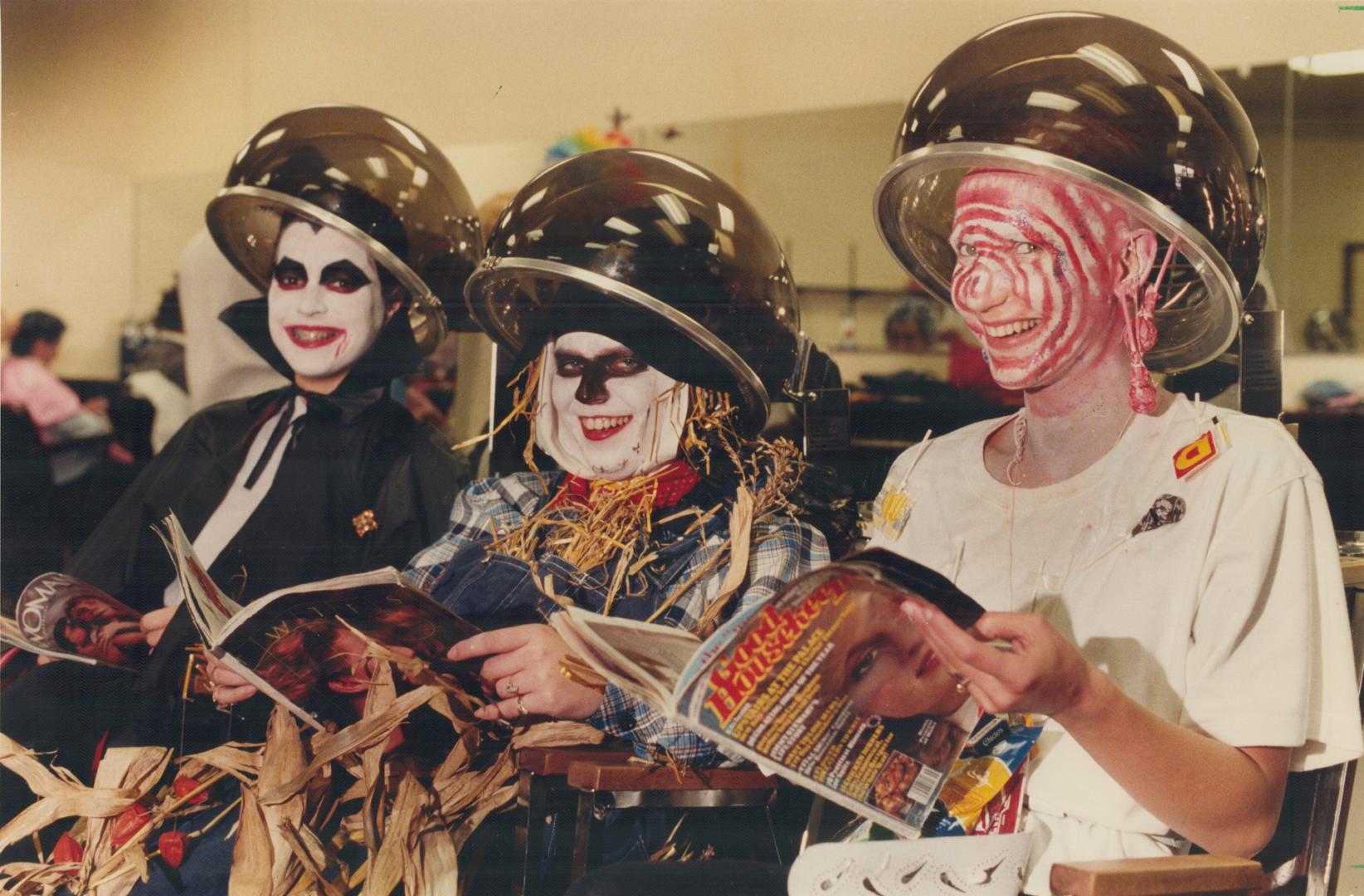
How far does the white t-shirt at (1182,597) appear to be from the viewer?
1370mm

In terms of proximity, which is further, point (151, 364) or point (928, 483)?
point (151, 364)

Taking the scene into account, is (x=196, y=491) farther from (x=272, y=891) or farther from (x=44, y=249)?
(x=272, y=891)

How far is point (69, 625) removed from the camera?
203cm

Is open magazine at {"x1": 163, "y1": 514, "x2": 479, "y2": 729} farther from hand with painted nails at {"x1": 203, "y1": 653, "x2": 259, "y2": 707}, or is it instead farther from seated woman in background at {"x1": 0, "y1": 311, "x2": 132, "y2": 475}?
seated woman in background at {"x1": 0, "y1": 311, "x2": 132, "y2": 475}

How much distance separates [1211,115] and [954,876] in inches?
39.0

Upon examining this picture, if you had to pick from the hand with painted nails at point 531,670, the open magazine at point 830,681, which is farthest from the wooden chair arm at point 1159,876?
the hand with painted nails at point 531,670

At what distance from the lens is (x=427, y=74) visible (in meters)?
2.04

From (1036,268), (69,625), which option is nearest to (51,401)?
(69,625)

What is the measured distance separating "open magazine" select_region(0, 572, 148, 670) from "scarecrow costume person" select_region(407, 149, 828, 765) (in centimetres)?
64

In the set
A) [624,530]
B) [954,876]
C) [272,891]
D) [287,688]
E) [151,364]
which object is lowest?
[272,891]

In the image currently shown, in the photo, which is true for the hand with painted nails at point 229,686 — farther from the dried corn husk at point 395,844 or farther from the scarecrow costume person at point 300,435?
the dried corn husk at point 395,844

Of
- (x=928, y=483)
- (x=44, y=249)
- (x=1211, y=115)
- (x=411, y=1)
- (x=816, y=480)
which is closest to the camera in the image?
(x=1211, y=115)

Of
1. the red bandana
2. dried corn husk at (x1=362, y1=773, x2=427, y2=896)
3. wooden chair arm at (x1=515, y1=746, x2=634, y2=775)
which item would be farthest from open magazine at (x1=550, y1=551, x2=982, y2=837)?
dried corn husk at (x1=362, y1=773, x2=427, y2=896)

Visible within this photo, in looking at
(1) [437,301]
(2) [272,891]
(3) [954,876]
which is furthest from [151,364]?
(3) [954,876]
